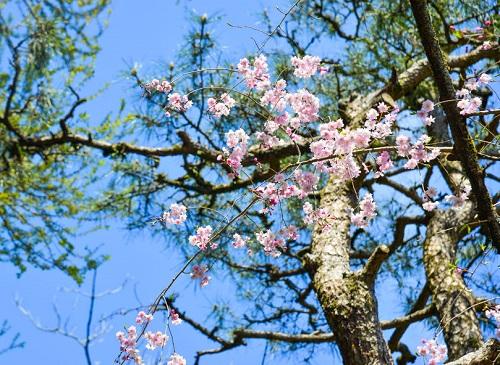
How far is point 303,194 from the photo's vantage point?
1.78 meters

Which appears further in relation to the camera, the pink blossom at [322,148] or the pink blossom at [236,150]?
the pink blossom at [236,150]

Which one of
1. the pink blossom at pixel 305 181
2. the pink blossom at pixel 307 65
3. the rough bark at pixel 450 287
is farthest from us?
the rough bark at pixel 450 287

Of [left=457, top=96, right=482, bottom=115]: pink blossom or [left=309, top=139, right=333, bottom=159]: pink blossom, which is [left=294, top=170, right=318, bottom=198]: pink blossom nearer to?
[left=309, top=139, right=333, bottom=159]: pink blossom

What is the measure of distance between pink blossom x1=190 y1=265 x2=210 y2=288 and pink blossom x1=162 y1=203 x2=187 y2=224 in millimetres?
171

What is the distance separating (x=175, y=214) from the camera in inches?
73.7

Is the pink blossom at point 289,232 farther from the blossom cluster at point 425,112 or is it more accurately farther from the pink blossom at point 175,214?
the blossom cluster at point 425,112

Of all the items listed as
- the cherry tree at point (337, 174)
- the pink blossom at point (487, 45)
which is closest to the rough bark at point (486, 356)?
the cherry tree at point (337, 174)

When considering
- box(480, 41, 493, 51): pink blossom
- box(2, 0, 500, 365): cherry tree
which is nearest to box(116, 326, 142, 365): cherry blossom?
box(2, 0, 500, 365): cherry tree

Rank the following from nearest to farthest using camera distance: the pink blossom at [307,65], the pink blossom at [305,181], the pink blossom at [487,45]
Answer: the pink blossom at [305,181], the pink blossom at [307,65], the pink blossom at [487,45]

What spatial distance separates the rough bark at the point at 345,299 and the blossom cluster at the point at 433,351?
14 centimetres

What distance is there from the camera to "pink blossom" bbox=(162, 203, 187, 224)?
183 cm

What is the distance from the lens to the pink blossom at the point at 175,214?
1831 millimetres

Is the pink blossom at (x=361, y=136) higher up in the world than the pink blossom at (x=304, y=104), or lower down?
lower down

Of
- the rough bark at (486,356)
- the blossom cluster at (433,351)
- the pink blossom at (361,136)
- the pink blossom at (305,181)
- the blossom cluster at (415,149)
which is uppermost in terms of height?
the pink blossom at (305,181)
